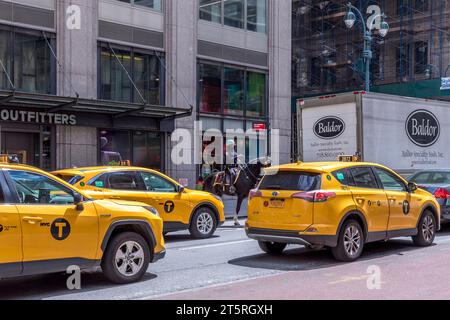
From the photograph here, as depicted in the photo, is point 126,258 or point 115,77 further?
point 115,77

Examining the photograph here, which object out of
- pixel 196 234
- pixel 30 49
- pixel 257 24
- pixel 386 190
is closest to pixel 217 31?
pixel 257 24

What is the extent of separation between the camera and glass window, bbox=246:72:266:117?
26828 millimetres

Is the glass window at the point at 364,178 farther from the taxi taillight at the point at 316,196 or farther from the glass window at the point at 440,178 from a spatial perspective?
the glass window at the point at 440,178

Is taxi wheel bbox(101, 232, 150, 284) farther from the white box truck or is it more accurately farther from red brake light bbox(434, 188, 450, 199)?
the white box truck

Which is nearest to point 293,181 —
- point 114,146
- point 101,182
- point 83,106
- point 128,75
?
point 101,182

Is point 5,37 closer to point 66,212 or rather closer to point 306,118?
point 306,118

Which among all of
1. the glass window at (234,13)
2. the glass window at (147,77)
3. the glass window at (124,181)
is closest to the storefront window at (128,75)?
the glass window at (147,77)

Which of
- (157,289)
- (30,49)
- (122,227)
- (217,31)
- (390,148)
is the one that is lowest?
→ (157,289)

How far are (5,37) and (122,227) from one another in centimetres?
1384

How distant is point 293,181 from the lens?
970cm

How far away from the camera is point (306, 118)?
1719 centimetres

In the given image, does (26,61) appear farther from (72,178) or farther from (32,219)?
(32,219)

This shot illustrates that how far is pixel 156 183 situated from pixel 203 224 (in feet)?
5.57

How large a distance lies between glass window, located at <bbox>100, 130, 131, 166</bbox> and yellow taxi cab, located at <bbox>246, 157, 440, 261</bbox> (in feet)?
40.3
